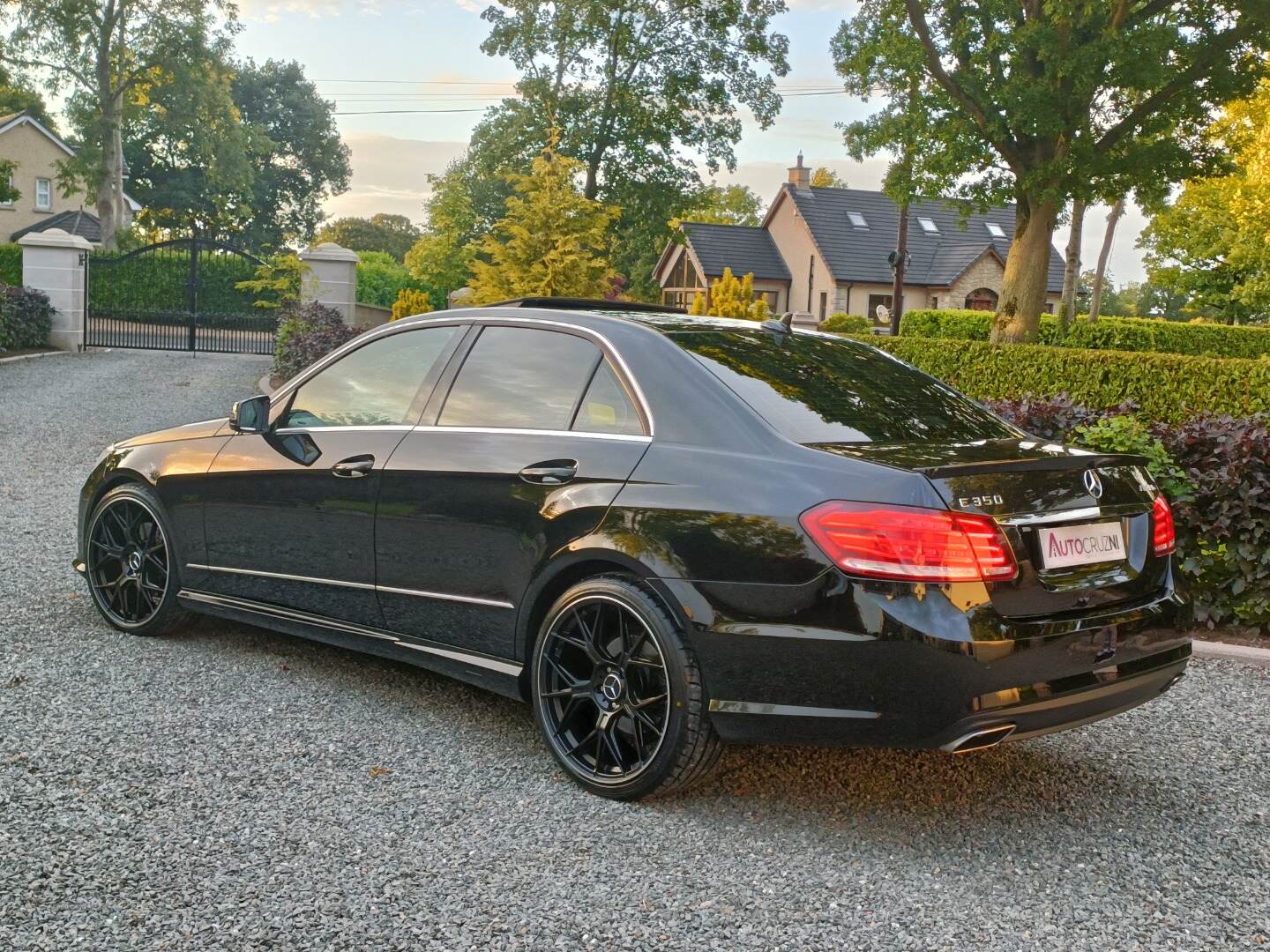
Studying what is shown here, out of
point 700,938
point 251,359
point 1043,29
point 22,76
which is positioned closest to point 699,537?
point 700,938

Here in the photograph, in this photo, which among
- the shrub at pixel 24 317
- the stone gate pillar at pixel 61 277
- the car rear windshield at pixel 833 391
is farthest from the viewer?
the stone gate pillar at pixel 61 277

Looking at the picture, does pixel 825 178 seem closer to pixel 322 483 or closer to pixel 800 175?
pixel 800 175

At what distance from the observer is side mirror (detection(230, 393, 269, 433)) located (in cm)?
540

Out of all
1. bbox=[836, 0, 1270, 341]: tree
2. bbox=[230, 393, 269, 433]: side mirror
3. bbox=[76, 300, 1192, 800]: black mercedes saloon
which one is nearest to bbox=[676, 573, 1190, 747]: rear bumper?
bbox=[76, 300, 1192, 800]: black mercedes saloon

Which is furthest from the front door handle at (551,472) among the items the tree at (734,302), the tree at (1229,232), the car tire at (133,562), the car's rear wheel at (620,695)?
the tree at (1229,232)

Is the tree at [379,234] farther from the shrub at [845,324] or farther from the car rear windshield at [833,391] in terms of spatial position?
the car rear windshield at [833,391]

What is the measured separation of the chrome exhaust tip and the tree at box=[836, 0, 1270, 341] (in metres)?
20.3

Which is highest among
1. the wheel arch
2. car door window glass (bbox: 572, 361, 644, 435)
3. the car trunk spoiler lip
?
car door window glass (bbox: 572, 361, 644, 435)

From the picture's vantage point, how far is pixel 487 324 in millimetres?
4918

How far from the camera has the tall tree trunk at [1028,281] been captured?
23.9 meters

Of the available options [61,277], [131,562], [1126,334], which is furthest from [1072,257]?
[131,562]

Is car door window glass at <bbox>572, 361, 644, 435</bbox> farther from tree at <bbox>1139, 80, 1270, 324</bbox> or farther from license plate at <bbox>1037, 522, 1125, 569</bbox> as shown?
tree at <bbox>1139, 80, 1270, 324</bbox>

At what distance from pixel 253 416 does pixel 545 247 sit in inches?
502

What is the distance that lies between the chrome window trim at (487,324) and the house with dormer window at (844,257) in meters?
50.9
